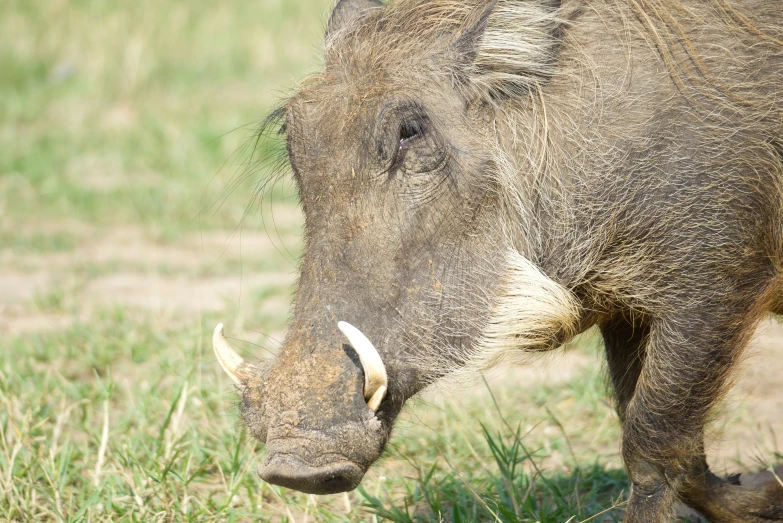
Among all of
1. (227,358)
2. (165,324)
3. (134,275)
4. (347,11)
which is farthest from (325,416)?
(134,275)

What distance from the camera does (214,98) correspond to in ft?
29.8

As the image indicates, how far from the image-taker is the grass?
2961mm

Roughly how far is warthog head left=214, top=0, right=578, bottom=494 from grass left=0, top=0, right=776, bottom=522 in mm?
282

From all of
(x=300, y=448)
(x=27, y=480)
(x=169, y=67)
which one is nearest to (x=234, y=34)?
(x=169, y=67)

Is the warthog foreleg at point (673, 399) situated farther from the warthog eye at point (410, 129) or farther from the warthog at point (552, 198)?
the warthog eye at point (410, 129)

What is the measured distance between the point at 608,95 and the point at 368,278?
798mm

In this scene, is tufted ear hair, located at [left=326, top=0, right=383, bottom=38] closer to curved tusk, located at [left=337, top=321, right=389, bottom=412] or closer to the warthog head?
the warthog head

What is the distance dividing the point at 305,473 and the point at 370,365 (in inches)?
11.4

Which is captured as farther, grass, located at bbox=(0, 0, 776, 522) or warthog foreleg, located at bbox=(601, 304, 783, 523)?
grass, located at bbox=(0, 0, 776, 522)

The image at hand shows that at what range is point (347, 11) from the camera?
9.93 feet

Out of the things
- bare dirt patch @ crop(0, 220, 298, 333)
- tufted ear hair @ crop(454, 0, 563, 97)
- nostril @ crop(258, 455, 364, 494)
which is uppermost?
tufted ear hair @ crop(454, 0, 563, 97)

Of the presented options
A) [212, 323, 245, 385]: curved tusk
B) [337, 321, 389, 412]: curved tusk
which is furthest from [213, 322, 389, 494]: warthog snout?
[212, 323, 245, 385]: curved tusk

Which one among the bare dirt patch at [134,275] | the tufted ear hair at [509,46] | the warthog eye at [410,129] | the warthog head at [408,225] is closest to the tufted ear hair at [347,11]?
the warthog head at [408,225]

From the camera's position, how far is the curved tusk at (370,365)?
7.36 feet
